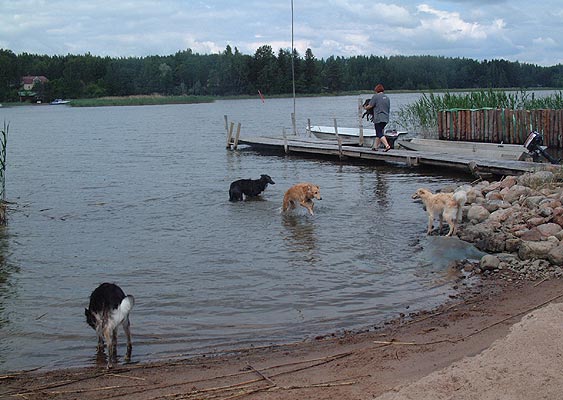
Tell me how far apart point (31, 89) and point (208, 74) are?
112 ft

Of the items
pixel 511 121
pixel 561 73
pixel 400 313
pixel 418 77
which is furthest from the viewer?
pixel 418 77

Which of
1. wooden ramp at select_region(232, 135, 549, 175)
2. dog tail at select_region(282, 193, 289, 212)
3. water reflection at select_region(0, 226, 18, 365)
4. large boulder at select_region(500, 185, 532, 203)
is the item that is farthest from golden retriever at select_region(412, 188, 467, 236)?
water reflection at select_region(0, 226, 18, 365)

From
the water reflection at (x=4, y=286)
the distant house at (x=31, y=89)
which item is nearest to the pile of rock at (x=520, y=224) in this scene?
the water reflection at (x=4, y=286)

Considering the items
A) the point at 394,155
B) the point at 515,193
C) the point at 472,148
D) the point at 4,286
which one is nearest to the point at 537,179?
the point at 515,193

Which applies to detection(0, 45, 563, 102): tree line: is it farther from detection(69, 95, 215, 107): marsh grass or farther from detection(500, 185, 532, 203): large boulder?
detection(500, 185, 532, 203): large boulder

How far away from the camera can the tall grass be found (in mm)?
25031

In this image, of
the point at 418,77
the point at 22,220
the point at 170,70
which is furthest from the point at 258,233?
the point at 170,70

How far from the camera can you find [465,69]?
75.7 m

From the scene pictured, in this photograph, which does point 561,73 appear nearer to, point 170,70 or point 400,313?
point 400,313

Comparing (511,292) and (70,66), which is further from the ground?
(70,66)

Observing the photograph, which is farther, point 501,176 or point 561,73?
point 561,73

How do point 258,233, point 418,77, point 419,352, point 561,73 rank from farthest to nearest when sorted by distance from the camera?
point 418,77 < point 561,73 < point 258,233 < point 419,352

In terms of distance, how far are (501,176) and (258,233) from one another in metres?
8.42

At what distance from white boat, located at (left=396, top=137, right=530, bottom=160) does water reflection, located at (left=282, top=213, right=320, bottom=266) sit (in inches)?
337
